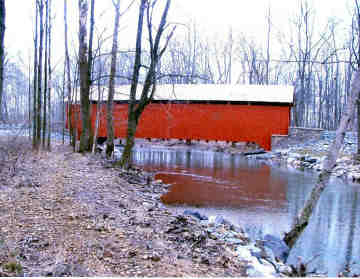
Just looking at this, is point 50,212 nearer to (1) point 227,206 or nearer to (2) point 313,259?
(2) point 313,259

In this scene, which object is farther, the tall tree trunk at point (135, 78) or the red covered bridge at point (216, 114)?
the red covered bridge at point (216, 114)

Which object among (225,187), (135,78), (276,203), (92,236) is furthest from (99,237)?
(225,187)

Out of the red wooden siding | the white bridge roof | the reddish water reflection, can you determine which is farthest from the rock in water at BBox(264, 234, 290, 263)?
the white bridge roof

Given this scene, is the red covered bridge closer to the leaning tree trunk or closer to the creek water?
the creek water

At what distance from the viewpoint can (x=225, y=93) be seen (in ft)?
59.8

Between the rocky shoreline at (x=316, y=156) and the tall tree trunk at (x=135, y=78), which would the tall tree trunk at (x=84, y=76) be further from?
the rocky shoreline at (x=316, y=156)

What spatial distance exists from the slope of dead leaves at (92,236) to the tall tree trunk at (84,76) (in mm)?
4243

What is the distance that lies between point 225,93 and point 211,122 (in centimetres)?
163

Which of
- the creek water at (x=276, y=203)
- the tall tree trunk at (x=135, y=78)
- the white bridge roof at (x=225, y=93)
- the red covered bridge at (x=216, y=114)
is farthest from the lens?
the white bridge roof at (x=225, y=93)

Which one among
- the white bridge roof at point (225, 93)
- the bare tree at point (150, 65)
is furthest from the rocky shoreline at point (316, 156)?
the bare tree at point (150, 65)

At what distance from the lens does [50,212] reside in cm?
409

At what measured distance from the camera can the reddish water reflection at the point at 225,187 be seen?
7411 millimetres

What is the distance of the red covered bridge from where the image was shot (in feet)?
57.0

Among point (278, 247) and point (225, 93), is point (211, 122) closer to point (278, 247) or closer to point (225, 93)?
point (225, 93)
